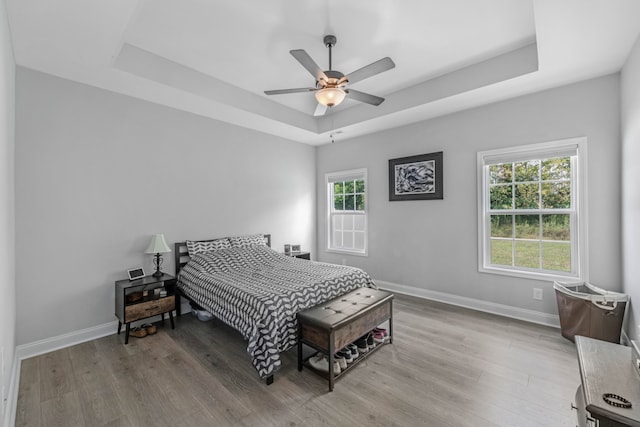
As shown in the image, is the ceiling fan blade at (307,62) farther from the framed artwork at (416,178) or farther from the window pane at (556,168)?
the window pane at (556,168)

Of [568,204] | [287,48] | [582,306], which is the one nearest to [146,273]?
[287,48]

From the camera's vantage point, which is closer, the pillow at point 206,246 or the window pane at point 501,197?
the window pane at point 501,197

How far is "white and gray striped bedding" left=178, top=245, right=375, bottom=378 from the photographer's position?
2180 millimetres

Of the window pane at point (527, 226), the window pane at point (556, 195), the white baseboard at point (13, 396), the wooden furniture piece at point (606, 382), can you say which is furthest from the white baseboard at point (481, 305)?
the white baseboard at point (13, 396)

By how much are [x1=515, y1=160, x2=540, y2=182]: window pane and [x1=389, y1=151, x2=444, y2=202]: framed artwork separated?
88 centimetres

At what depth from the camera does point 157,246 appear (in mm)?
3152

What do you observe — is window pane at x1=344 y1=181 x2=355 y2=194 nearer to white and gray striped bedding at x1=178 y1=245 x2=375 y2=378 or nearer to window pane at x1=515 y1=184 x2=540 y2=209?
white and gray striped bedding at x1=178 y1=245 x2=375 y2=378

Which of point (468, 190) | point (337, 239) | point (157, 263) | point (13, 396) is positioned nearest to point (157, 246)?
point (157, 263)

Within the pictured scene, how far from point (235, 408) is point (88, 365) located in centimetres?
151

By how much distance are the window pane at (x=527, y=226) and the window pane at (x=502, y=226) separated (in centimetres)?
7

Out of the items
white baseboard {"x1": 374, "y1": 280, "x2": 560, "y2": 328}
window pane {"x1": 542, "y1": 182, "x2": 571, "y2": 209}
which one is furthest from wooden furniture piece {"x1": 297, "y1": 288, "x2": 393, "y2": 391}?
window pane {"x1": 542, "y1": 182, "x2": 571, "y2": 209}

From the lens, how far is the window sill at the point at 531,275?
3.01 metres

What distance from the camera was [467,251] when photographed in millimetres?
3658

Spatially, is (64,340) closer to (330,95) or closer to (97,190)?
(97,190)
